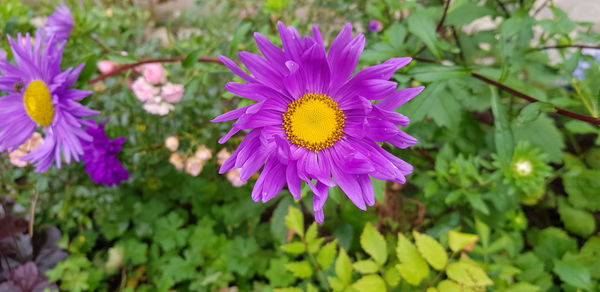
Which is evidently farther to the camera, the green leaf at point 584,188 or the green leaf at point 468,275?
the green leaf at point 584,188

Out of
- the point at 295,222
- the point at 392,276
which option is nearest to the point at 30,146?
the point at 295,222

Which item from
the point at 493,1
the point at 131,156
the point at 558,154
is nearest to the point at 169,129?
the point at 131,156

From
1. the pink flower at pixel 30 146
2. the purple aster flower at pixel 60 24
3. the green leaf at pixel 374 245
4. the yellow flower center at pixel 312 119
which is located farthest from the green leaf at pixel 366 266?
the purple aster flower at pixel 60 24

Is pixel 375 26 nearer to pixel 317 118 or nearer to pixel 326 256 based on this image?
pixel 317 118

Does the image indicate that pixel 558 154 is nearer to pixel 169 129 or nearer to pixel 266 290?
pixel 266 290

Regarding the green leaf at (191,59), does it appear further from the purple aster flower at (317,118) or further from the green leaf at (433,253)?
the green leaf at (433,253)

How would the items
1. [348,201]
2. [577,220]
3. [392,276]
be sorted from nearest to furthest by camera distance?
[392,276] < [348,201] < [577,220]
